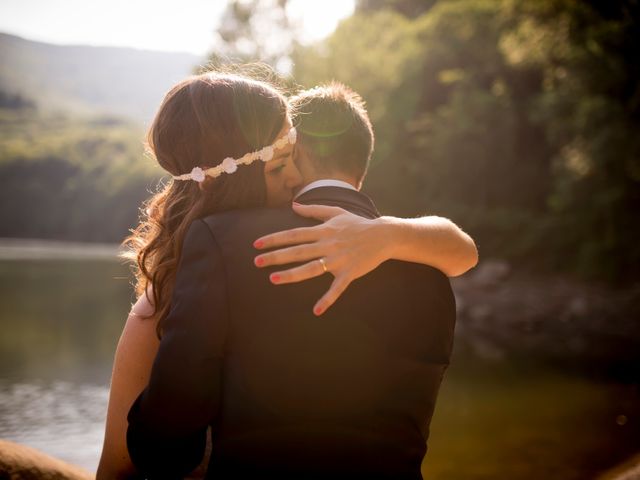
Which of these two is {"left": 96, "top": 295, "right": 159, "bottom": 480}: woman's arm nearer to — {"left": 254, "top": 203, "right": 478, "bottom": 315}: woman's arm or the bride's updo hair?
the bride's updo hair

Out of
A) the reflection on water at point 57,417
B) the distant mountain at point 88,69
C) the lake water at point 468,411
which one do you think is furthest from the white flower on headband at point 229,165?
the distant mountain at point 88,69

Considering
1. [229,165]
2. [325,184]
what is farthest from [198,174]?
[325,184]

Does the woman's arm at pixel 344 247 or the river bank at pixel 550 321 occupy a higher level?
the woman's arm at pixel 344 247

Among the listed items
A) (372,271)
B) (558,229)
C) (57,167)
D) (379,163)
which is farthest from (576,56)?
(57,167)

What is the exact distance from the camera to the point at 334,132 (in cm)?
212

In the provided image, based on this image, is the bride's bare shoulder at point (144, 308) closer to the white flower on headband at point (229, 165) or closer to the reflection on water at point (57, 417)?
the white flower on headband at point (229, 165)

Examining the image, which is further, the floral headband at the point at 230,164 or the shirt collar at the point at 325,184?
the shirt collar at the point at 325,184

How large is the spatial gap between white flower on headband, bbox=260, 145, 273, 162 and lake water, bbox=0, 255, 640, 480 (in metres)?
4.55

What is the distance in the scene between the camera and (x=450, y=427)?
8453mm

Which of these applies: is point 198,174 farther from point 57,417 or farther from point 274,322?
point 57,417

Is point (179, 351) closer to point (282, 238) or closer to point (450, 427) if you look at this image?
point (282, 238)

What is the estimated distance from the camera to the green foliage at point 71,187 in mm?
78188

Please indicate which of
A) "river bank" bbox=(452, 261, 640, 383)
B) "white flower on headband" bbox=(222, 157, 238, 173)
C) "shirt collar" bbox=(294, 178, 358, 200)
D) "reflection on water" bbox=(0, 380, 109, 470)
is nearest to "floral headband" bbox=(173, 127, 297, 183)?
"white flower on headband" bbox=(222, 157, 238, 173)

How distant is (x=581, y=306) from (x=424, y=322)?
1818 centimetres
